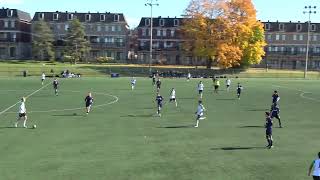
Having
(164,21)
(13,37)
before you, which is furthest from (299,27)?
(13,37)

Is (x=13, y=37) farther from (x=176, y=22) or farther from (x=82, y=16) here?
(x=176, y=22)

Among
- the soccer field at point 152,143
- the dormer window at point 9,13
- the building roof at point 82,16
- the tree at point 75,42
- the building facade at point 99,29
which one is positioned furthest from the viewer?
the building roof at point 82,16

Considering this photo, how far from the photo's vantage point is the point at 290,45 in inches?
5261

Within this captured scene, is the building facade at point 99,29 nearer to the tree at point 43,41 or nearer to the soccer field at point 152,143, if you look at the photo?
the tree at point 43,41

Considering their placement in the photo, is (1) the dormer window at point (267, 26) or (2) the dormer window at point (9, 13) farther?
(1) the dormer window at point (267, 26)

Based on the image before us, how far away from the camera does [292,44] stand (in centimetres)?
13362

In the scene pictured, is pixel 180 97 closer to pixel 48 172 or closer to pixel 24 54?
pixel 48 172

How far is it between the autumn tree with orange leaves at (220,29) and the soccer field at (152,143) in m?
51.2

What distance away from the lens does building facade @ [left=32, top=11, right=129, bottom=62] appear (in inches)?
5094

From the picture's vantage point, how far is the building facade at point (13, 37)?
415 feet

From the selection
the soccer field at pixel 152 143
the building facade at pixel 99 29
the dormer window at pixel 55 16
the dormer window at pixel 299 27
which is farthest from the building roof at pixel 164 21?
the soccer field at pixel 152 143

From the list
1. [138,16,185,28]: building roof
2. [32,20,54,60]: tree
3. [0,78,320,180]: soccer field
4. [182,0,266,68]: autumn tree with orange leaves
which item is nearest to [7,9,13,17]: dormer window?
[32,20,54,60]: tree

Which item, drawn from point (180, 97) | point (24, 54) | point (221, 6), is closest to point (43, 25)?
point (24, 54)

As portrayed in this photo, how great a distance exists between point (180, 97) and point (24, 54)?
88125 mm
